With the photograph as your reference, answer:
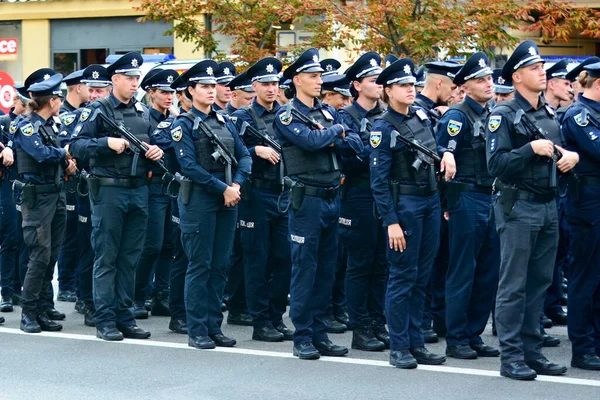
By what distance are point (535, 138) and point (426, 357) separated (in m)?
1.79

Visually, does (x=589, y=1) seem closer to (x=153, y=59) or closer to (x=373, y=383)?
(x=153, y=59)

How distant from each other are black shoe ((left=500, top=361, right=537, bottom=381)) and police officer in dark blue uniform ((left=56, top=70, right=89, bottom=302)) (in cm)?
517

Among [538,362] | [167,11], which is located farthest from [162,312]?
[167,11]

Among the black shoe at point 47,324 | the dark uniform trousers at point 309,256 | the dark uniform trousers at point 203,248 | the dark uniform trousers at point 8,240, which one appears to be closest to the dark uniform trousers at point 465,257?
the dark uniform trousers at point 309,256

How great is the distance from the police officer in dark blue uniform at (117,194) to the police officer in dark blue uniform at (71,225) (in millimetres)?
1983

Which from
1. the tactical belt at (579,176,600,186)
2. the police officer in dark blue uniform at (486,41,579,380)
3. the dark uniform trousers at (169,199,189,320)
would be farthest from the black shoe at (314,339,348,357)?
the tactical belt at (579,176,600,186)

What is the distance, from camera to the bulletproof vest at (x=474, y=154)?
8562 mm

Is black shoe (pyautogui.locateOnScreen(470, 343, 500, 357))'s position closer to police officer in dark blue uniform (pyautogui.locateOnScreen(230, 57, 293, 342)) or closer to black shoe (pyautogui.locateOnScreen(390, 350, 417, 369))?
black shoe (pyautogui.locateOnScreen(390, 350, 417, 369))

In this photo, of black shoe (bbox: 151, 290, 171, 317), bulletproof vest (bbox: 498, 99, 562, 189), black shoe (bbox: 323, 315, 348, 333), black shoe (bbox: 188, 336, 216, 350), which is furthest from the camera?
black shoe (bbox: 151, 290, 171, 317)

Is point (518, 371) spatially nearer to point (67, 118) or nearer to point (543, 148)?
point (543, 148)

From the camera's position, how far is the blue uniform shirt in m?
8.73

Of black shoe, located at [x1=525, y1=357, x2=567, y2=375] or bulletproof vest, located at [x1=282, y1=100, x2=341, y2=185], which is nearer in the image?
black shoe, located at [x1=525, y1=357, x2=567, y2=375]

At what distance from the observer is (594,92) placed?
8.19 metres

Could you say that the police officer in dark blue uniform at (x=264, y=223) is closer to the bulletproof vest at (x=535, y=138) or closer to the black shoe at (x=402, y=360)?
the black shoe at (x=402, y=360)
